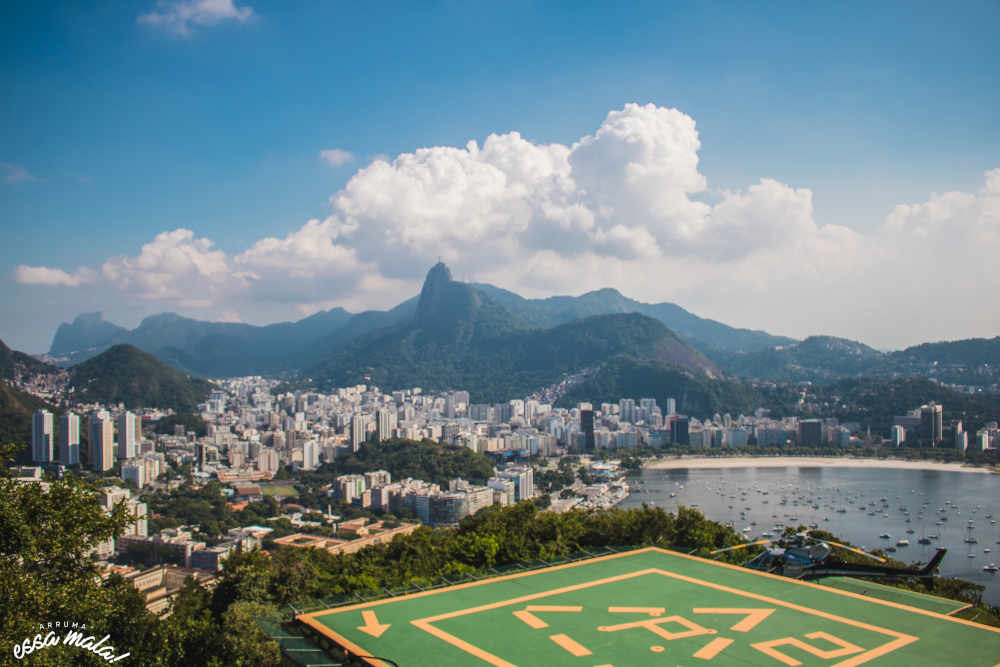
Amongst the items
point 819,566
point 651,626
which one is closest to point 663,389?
point 819,566

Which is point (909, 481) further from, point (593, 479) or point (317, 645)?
→ point (317, 645)

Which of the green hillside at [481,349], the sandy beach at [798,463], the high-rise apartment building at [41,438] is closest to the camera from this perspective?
the high-rise apartment building at [41,438]

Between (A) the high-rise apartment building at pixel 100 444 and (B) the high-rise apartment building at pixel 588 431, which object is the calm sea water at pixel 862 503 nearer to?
(B) the high-rise apartment building at pixel 588 431

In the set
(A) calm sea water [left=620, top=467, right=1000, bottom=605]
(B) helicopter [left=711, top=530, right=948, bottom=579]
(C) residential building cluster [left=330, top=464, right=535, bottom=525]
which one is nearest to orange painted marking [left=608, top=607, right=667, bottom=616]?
(B) helicopter [left=711, top=530, right=948, bottom=579]

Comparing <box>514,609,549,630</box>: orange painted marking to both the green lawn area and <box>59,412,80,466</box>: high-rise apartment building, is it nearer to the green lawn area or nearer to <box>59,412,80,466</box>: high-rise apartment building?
the green lawn area

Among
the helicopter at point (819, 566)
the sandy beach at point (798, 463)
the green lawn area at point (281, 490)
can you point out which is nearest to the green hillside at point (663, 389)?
the sandy beach at point (798, 463)
